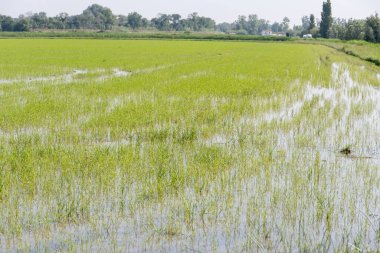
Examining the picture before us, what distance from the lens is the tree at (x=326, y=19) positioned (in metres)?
68.9

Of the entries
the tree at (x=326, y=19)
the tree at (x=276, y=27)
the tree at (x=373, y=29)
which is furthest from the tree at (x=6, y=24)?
the tree at (x=276, y=27)

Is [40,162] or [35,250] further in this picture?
[40,162]

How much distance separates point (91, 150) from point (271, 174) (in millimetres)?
2066

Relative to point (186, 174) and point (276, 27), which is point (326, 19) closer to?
point (186, 174)

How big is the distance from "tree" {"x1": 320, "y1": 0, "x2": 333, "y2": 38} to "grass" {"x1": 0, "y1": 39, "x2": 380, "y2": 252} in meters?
62.1

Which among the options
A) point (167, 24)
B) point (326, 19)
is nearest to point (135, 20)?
point (167, 24)

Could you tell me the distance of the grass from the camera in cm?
358

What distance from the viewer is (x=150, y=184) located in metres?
4.60

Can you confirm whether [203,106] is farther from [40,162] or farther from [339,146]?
[40,162]

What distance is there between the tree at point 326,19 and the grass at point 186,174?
204ft

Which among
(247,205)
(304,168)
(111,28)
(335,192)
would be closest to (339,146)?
(304,168)

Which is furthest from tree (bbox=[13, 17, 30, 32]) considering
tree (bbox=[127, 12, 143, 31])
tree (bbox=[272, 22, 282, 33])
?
tree (bbox=[272, 22, 282, 33])

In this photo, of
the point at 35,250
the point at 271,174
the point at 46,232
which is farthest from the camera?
the point at 271,174

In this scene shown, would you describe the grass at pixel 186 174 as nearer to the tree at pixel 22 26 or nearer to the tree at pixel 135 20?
the tree at pixel 22 26
